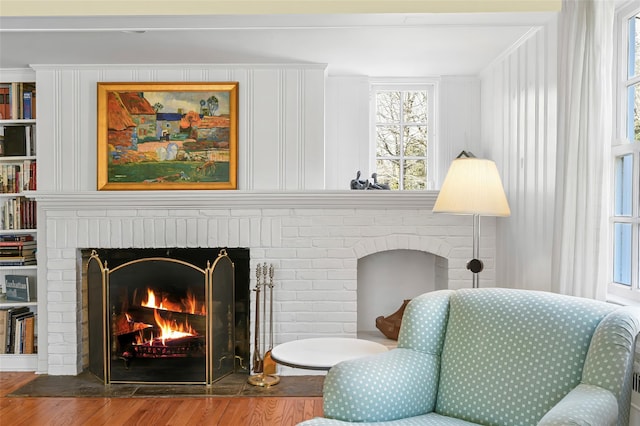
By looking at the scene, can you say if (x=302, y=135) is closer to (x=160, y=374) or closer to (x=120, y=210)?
(x=120, y=210)

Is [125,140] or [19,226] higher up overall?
[125,140]

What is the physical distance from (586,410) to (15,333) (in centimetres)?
386

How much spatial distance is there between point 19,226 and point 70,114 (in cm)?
92

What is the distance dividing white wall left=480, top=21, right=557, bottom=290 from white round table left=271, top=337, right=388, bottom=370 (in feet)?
3.74

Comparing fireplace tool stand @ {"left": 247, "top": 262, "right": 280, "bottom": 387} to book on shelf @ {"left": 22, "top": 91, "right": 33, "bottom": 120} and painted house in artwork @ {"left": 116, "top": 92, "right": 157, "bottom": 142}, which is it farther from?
book on shelf @ {"left": 22, "top": 91, "right": 33, "bottom": 120}

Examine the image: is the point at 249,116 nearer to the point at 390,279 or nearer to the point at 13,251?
the point at 390,279

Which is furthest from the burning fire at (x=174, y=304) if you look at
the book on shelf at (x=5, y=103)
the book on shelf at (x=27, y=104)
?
the book on shelf at (x=5, y=103)

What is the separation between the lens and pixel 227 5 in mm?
2885

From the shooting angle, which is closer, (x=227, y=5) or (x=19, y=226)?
(x=227, y=5)

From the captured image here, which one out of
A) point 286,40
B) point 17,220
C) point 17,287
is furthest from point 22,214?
point 286,40

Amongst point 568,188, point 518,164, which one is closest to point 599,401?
point 568,188

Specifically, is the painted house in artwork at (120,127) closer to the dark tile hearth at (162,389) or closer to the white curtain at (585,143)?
the dark tile hearth at (162,389)

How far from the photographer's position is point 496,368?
6.98ft

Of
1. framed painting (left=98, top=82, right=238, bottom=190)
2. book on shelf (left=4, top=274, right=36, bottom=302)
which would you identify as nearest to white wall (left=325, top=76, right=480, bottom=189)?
framed painting (left=98, top=82, right=238, bottom=190)
